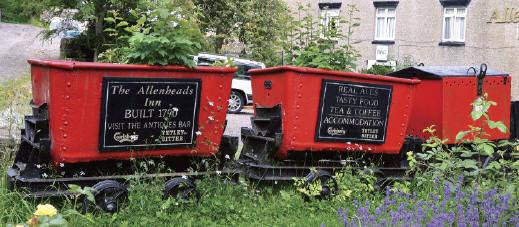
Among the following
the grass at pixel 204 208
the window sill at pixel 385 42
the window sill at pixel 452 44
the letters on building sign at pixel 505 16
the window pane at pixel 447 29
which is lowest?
the grass at pixel 204 208

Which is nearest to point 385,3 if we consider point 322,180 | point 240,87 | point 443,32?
point 443,32

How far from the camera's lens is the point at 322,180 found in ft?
18.6

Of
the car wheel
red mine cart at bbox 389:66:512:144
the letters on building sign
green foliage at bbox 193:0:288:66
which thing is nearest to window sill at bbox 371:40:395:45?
the letters on building sign

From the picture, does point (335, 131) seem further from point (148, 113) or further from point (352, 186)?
point (148, 113)

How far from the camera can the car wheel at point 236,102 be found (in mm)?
17703

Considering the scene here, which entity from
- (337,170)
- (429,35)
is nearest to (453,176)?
(337,170)

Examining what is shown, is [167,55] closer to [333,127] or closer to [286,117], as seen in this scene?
[286,117]

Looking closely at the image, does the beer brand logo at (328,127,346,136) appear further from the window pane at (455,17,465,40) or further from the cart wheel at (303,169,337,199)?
the window pane at (455,17,465,40)

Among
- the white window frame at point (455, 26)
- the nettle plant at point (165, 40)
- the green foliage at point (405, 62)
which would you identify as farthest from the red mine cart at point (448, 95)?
the white window frame at point (455, 26)

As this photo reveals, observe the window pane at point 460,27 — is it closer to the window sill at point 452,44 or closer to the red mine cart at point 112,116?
the window sill at point 452,44

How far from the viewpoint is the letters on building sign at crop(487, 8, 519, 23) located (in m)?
22.6

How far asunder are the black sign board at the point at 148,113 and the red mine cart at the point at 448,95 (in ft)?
9.93

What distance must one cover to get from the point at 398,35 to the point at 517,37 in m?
4.85

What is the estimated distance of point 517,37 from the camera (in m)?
23.0
